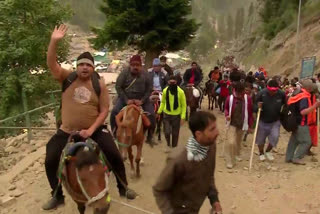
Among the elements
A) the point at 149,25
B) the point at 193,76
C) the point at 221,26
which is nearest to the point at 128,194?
the point at 193,76

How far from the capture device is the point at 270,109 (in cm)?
859

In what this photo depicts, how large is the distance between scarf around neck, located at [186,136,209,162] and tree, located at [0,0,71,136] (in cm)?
987

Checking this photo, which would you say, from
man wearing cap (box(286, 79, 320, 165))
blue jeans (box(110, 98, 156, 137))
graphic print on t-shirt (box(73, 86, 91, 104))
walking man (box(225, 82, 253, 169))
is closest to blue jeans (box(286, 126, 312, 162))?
man wearing cap (box(286, 79, 320, 165))

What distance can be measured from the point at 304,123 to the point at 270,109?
84 cm

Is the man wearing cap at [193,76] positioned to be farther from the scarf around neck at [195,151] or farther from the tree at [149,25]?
the scarf around neck at [195,151]

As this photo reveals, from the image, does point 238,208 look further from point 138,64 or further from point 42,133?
point 42,133

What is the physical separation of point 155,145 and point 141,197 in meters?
3.24

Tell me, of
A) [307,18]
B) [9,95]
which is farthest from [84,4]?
[9,95]

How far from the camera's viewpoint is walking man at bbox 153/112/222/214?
346 centimetres

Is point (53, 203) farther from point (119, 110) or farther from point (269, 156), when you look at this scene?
point (269, 156)

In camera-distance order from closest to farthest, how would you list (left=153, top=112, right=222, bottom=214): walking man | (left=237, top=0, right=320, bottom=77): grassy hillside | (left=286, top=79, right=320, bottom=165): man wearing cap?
(left=153, top=112, right=222, bottom=214): walking man → (left=286, top=79, right=320, bottom=165): man wearing cap → (left=237, top=0, right=320, bottom=77): grassy hillside

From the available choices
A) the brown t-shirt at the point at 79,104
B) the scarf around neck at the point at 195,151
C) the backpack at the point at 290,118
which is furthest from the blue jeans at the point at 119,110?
the scarf around neck at the point at 195,151

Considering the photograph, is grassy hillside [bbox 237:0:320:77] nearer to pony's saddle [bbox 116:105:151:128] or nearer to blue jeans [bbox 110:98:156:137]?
blue jeans [bbox 110:98:156:137]

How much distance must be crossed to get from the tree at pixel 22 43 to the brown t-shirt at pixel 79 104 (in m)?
7.57
